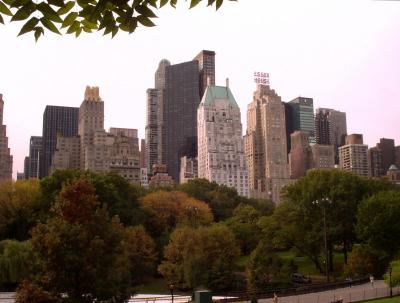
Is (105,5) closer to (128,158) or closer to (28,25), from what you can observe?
(28,25)

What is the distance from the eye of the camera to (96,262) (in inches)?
1009

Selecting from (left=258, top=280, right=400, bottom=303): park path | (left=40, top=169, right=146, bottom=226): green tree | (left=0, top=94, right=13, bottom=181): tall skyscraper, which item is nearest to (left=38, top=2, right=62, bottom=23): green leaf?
(left=258, top=280, right=400, bottom=303): park path

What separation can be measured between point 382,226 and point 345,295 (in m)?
14.5

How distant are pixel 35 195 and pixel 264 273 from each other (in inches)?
1114

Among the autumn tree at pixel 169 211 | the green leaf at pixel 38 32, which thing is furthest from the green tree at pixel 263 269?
the green leaf at pixel 38 32

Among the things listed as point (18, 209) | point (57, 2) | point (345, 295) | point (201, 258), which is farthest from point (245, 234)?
point (57, 2)

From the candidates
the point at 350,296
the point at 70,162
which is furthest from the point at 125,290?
the point at 70,162

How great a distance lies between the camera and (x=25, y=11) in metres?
5.25

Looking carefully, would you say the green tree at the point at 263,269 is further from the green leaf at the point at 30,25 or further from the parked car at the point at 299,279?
the green leaf at the point at 30,25

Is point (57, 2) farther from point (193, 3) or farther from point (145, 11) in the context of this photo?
point (193, 3)

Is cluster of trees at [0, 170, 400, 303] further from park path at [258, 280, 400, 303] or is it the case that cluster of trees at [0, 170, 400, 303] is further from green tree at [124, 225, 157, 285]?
park path at [258, 280, 400, 303]

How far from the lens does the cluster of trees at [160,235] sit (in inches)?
998

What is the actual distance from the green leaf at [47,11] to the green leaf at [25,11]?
0.21 feet

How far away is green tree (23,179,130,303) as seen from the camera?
2503cm
